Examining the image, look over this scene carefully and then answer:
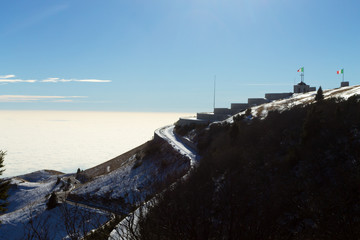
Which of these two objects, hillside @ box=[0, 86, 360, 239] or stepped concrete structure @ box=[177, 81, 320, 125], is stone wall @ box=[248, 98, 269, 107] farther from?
hillside @ box=[0, 86, 360, 239]

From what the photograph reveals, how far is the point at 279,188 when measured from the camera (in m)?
18.1

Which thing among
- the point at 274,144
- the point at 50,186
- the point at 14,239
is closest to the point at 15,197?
the point at 50,186

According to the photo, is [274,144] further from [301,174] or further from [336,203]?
[336,203]

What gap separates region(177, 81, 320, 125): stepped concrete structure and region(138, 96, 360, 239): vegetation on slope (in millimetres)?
24612

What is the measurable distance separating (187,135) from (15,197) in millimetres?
36840

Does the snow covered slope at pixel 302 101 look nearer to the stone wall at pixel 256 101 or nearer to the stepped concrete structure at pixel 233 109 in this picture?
the stepped concrete structure at pixel 233 109

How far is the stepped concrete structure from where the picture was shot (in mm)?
56691

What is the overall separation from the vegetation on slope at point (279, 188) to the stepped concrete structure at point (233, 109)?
80.7ft

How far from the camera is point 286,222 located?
15203 mm

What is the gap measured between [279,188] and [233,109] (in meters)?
43.7

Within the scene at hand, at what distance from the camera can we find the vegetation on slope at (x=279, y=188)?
1022 centimetres

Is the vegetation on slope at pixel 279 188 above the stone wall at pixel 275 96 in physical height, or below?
below

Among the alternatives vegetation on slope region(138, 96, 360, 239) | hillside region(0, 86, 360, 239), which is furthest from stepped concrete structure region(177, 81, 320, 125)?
vegetation on slope region(138, 96, 360, 239)

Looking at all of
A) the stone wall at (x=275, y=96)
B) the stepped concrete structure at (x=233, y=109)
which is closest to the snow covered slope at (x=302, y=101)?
the stepped concrete structure at (x=233, y=109)
